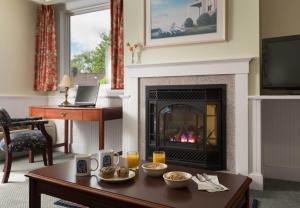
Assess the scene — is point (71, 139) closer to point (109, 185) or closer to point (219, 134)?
point (219, 134)

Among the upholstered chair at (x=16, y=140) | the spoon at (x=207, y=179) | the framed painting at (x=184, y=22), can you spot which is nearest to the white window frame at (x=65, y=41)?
the upholstered chair at (x=16, y=140)

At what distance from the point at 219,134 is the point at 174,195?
61.3 inches

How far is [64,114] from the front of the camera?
3291mm

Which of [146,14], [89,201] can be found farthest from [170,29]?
[89,201]

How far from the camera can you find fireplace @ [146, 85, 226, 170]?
270cm

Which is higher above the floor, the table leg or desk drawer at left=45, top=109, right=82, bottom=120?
desk drawer at left=45, top=109, right=82, bottom=120

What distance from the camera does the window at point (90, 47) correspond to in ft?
13.2

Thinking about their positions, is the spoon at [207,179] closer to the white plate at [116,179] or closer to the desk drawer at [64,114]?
the white plate at [116,179]

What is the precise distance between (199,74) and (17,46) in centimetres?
287

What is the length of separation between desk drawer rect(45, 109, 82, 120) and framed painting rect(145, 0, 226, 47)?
3.80 feet

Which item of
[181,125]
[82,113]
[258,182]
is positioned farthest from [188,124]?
[82,113]

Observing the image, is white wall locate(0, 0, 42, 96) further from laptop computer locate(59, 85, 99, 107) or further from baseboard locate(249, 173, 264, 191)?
baseboard locate(249, 173, 264, 191)

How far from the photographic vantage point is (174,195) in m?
1.26

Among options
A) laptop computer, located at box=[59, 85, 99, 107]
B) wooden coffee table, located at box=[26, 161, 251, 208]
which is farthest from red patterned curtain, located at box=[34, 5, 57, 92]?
wooden coffee table, located at box=[26, 161, 251, 208]
